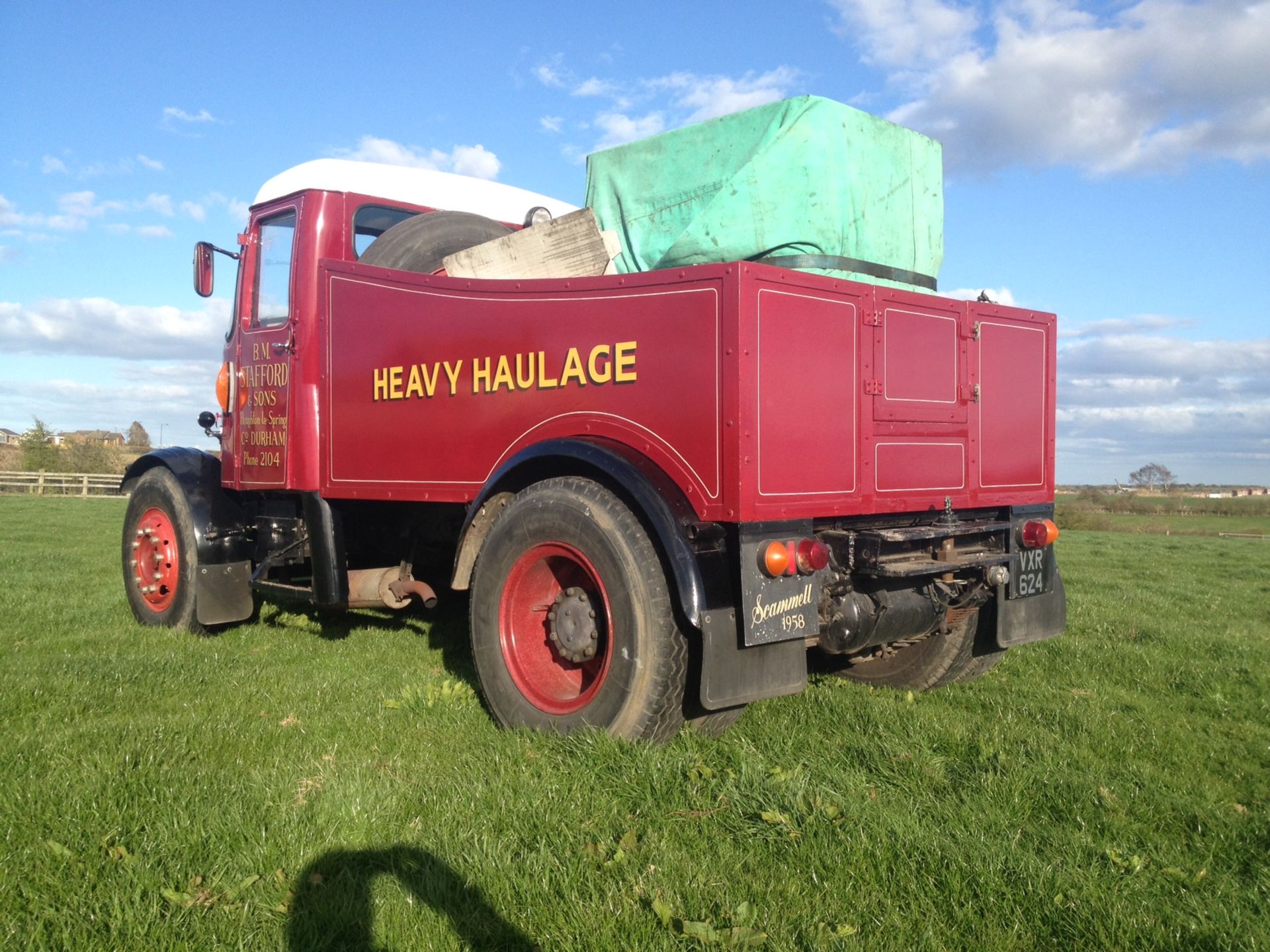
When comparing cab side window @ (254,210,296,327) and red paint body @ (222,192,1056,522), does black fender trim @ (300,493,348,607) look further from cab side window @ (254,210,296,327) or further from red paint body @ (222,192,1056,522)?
cab side window @ (254,210,296,327)

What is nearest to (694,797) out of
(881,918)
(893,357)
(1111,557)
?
(881,918)

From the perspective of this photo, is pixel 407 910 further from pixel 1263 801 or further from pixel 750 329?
pixel 1263 801

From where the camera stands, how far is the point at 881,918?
8.32ft

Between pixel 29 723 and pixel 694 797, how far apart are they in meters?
2.97

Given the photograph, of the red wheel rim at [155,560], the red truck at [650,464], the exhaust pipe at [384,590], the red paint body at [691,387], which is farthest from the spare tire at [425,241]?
the red wheel rim at [155,560]

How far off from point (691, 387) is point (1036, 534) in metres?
2.09

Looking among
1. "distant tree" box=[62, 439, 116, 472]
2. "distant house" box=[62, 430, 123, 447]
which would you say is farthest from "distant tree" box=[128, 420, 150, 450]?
"distant tree" box=[62, 439, 116, 472]

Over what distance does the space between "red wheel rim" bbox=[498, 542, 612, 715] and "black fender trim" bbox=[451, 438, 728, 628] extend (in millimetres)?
322

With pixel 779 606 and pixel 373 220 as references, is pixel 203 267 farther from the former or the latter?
pixel 779 606

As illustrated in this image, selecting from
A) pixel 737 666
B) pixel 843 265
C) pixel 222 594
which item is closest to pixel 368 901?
pixel 737 666

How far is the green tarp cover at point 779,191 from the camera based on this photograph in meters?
4.20

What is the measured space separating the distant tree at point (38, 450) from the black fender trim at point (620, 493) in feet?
150

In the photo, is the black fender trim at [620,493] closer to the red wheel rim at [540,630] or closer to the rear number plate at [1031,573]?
the red wheel rim at [540,630]

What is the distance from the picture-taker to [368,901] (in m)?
2.62
